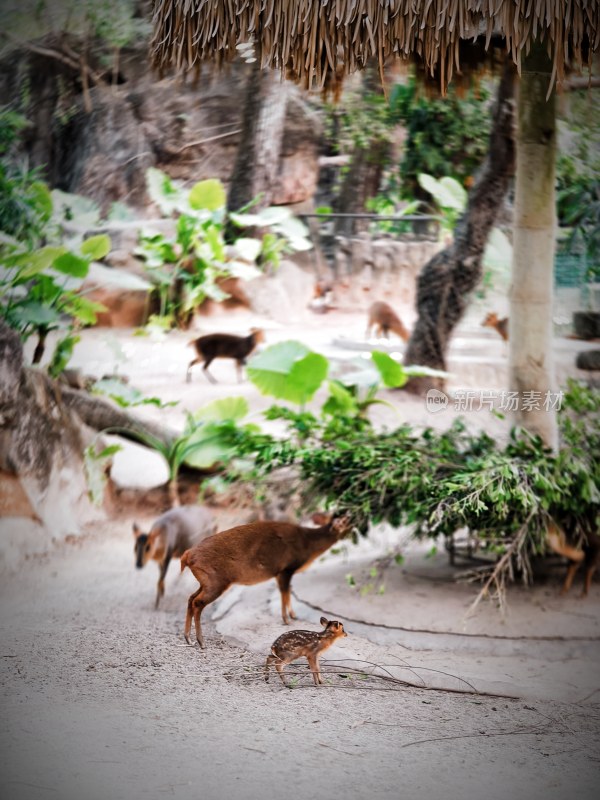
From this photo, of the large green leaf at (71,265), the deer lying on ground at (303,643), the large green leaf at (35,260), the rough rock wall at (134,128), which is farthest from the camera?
the rough rock wall at (134,128)

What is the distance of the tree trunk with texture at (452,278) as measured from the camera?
18.5 ft

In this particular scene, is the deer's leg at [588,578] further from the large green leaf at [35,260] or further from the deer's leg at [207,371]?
the large green leaf at [35,260]

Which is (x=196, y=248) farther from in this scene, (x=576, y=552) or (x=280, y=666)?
(x=280, y=666)

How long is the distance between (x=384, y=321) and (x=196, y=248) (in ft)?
4.07

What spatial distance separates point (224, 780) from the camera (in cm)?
242

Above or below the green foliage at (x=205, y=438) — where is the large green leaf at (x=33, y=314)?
above

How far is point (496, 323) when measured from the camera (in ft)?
18.7

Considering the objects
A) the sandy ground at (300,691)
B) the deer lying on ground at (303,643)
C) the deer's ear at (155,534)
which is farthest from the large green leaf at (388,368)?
the deer lying on ground at (303,643)

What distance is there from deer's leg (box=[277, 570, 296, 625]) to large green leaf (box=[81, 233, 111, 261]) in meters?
2.37

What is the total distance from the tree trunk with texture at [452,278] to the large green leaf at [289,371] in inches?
42.7

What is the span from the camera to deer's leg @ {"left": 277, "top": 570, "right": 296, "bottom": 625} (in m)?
3.50

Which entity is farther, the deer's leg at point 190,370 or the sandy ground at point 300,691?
the deer's leg at point 190,370

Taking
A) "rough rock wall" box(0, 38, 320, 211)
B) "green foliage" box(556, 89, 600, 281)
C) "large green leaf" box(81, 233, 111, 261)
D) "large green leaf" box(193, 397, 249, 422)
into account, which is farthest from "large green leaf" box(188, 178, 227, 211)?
"green foliage" box(556, 89, 600, 281)

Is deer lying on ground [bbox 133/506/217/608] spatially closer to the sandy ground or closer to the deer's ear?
the deer's ear
